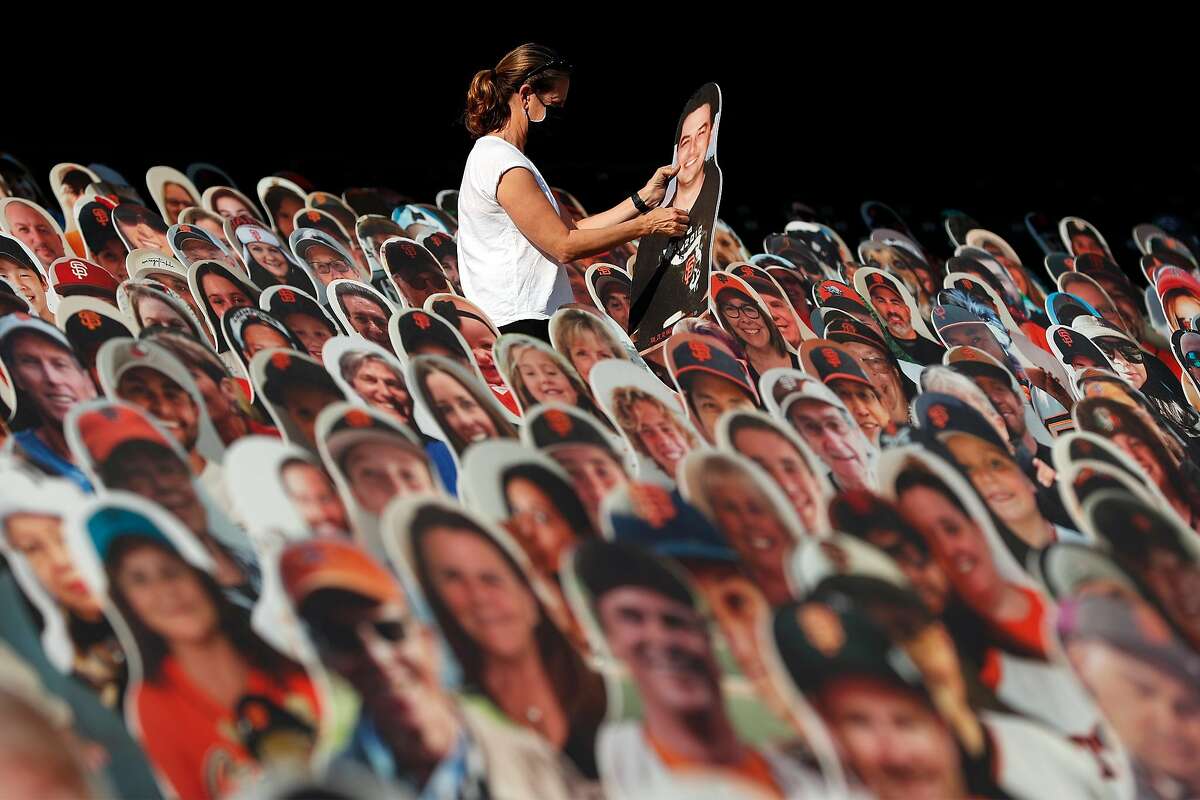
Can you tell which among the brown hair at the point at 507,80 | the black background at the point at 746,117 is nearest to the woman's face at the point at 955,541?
the brown hair at the point at 507,80

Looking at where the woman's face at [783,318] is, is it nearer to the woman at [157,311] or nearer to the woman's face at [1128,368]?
the woman's face at [1128,368]

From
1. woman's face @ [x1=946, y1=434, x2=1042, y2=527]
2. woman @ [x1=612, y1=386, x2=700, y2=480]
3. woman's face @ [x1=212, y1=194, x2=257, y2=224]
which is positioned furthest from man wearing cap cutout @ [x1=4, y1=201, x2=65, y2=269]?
woman's face @ [x1=946, y1=434, x2=1042, y2=527]

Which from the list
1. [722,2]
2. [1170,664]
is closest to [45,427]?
[1170,664]

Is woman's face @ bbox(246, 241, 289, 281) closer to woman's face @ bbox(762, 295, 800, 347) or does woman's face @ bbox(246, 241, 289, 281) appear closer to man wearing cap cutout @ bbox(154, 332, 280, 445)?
man wearing cap cutout @ bbox(154, 332, 280, 445)

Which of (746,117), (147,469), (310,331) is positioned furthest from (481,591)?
(746,117)

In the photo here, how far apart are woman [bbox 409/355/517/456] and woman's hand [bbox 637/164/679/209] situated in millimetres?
629

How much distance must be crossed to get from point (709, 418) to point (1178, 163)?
18.1ft

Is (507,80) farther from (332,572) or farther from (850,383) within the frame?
(332,572)

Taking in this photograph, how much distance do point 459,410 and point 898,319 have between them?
1.40 meters

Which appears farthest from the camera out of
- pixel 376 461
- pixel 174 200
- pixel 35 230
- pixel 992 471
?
pixel 174 200

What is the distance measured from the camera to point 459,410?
1993 mm

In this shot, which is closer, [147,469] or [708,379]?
[147,469]

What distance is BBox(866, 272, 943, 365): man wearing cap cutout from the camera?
9.28ft

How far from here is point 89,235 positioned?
3369mm
